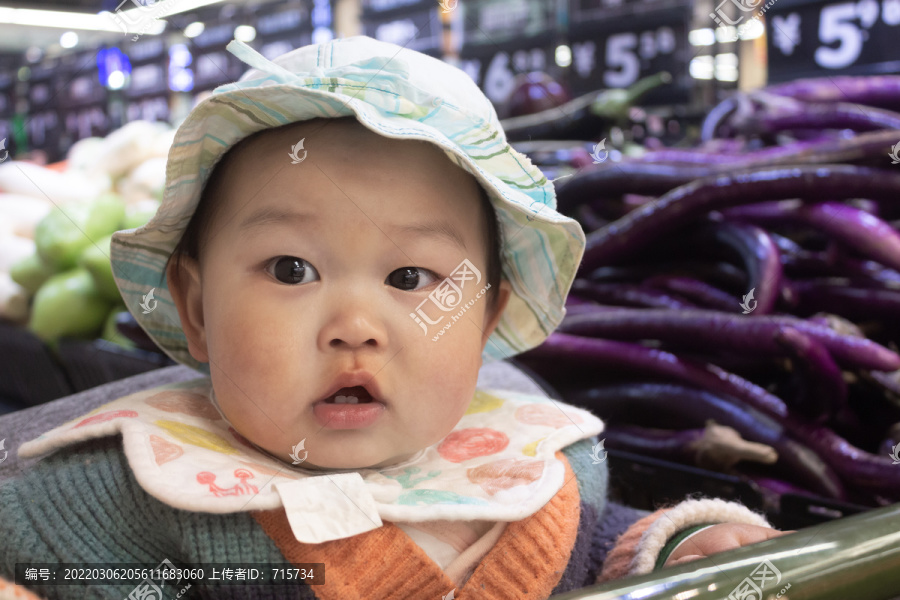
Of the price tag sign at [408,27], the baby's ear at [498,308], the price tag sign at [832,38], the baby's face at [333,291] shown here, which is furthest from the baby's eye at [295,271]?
the price tag sign at [408,27]

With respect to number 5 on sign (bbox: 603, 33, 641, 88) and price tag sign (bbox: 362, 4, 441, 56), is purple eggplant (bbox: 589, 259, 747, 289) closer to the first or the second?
number 5 on sign (bbox: 603, 33, 641, 88)

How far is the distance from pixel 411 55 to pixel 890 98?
1835 millimetres

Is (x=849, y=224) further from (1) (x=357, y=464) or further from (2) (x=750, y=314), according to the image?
(1) (x=357, y=464)

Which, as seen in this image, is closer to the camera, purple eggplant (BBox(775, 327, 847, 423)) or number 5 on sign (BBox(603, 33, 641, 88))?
purple eggplant (BBox(775, 327, 847, 423))

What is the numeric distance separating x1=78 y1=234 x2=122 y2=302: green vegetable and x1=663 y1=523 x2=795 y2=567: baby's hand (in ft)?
5.80

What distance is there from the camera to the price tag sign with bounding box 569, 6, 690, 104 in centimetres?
327

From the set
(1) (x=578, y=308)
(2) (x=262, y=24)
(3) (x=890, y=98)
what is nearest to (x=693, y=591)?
(1) (x=578, y=308)

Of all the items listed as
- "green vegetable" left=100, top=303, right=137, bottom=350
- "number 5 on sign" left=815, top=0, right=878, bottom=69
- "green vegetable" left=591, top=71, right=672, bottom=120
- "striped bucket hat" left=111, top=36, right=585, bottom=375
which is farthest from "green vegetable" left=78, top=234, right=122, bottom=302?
"number 5 on sign" left=815, top=0, right=878, bottom=69

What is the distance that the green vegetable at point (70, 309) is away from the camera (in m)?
2.15

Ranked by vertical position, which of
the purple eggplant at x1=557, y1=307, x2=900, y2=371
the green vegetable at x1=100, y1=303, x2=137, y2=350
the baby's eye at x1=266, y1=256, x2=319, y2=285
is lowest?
the green vegetable at x1=100, y1=303, x2=137, y2=350

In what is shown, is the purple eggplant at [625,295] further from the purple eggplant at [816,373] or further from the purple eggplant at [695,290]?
the purple eggplant at [816,373]

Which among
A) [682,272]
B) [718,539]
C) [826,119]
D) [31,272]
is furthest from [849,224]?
[31,272]

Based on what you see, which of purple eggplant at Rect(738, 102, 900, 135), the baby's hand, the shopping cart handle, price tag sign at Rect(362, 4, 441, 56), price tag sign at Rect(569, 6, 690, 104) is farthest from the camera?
price tag sign at Rect(362, 4, 441, 56)

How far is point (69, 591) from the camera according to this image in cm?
67
